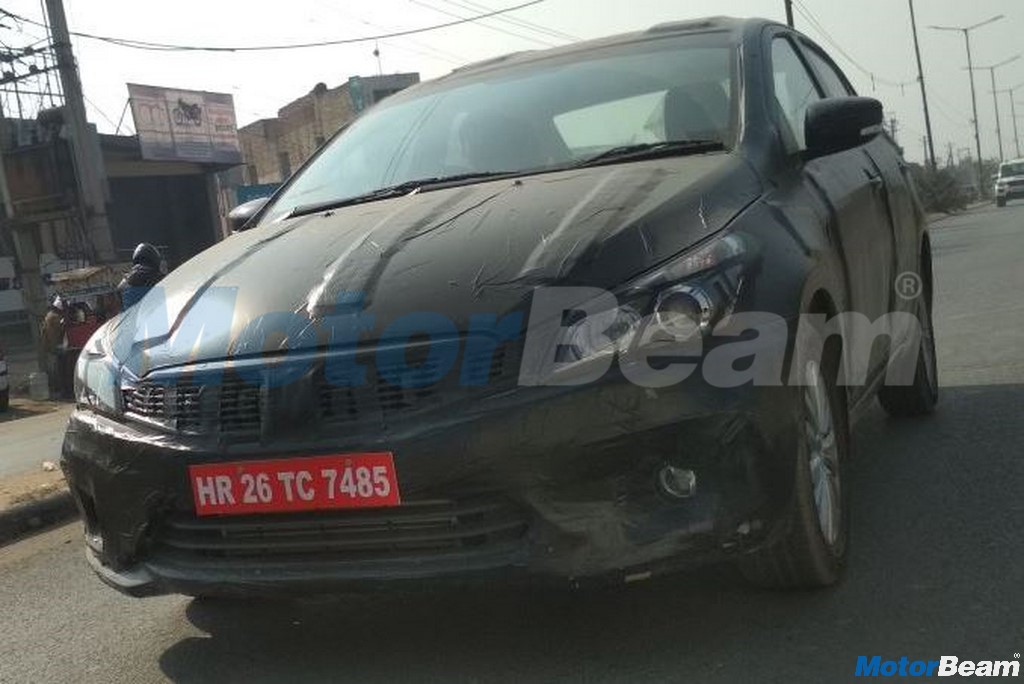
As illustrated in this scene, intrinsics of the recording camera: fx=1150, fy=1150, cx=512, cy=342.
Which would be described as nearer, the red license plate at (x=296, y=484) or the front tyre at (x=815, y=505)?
the red license plate at (x=296, y=484)

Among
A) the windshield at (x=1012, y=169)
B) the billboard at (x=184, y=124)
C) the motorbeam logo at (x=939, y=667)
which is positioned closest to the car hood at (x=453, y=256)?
the motorbeam logo at (x=939, y=667)

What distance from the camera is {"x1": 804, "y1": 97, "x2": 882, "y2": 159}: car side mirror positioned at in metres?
3.71

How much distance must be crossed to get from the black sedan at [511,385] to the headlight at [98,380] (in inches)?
0.5

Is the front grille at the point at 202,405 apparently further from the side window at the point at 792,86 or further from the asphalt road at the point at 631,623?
the side window at the point at 792,86

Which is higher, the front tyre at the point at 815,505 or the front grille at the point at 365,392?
the front grille at the point at 365,392

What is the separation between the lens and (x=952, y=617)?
3.01 meters

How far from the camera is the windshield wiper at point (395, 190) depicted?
3875mm

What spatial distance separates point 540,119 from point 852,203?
1.15m

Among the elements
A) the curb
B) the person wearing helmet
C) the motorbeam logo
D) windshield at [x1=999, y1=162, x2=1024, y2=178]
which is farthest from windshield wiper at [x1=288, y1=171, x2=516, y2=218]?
windshield at [x1=999, y1=162, x2=1024, y2=178]

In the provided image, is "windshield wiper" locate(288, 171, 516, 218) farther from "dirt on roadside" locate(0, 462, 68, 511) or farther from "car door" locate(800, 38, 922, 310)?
"dirt on roadside" locate(0, 462, 68, 511)

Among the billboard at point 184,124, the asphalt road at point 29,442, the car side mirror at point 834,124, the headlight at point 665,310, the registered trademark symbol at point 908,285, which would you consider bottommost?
the asphalt road at point 29,442

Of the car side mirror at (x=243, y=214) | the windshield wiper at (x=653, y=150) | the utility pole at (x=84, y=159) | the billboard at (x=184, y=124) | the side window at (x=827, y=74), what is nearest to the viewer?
the windshield wiper at (x=653, y=150)

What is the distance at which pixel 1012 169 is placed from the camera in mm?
50125

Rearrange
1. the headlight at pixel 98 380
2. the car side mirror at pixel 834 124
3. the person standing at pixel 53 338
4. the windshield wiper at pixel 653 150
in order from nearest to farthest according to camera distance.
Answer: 1. the headlight at pixel 98 380
2. the windshield wiper at pixel 653 150
3. the car side mirror at pixel 834 124
4. the person standing at pixel 53 338
